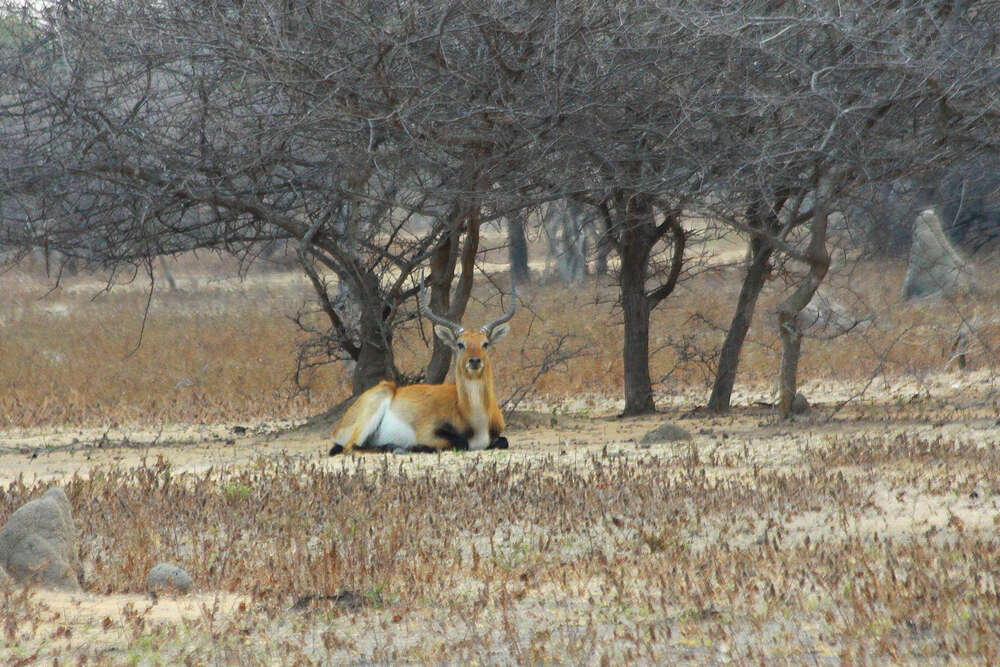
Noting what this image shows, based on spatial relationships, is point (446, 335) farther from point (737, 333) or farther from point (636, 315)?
point (737, 333)

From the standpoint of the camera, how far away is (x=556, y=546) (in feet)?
24.4

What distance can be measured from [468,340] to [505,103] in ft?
9.22

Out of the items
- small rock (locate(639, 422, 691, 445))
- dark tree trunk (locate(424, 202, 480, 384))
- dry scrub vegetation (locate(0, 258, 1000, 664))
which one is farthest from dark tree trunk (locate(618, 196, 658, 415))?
small rock (locate(639, 422, 691, 445))

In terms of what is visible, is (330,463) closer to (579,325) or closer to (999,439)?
(999,439)

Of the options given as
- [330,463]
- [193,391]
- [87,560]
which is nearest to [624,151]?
[330,463]

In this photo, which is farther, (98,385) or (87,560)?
(98,385)

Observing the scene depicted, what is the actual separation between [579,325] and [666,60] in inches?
589

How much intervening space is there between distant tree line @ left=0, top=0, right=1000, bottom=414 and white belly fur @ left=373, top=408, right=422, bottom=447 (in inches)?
86.7

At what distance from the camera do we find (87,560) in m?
7.46

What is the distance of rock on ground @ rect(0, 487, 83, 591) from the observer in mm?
6570

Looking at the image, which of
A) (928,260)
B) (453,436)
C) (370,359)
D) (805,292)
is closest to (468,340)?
(453,436)

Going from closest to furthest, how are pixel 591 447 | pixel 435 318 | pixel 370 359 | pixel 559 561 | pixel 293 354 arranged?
pixel 559 561 → pixel 591 447 → pixel 435 318 → pixel 370 359 → pixel 293 354

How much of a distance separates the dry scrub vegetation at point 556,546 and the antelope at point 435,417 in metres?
0.51

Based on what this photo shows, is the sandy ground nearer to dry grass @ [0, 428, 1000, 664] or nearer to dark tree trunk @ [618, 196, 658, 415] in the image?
dry grass @ [0, 428, 1000, 664]
